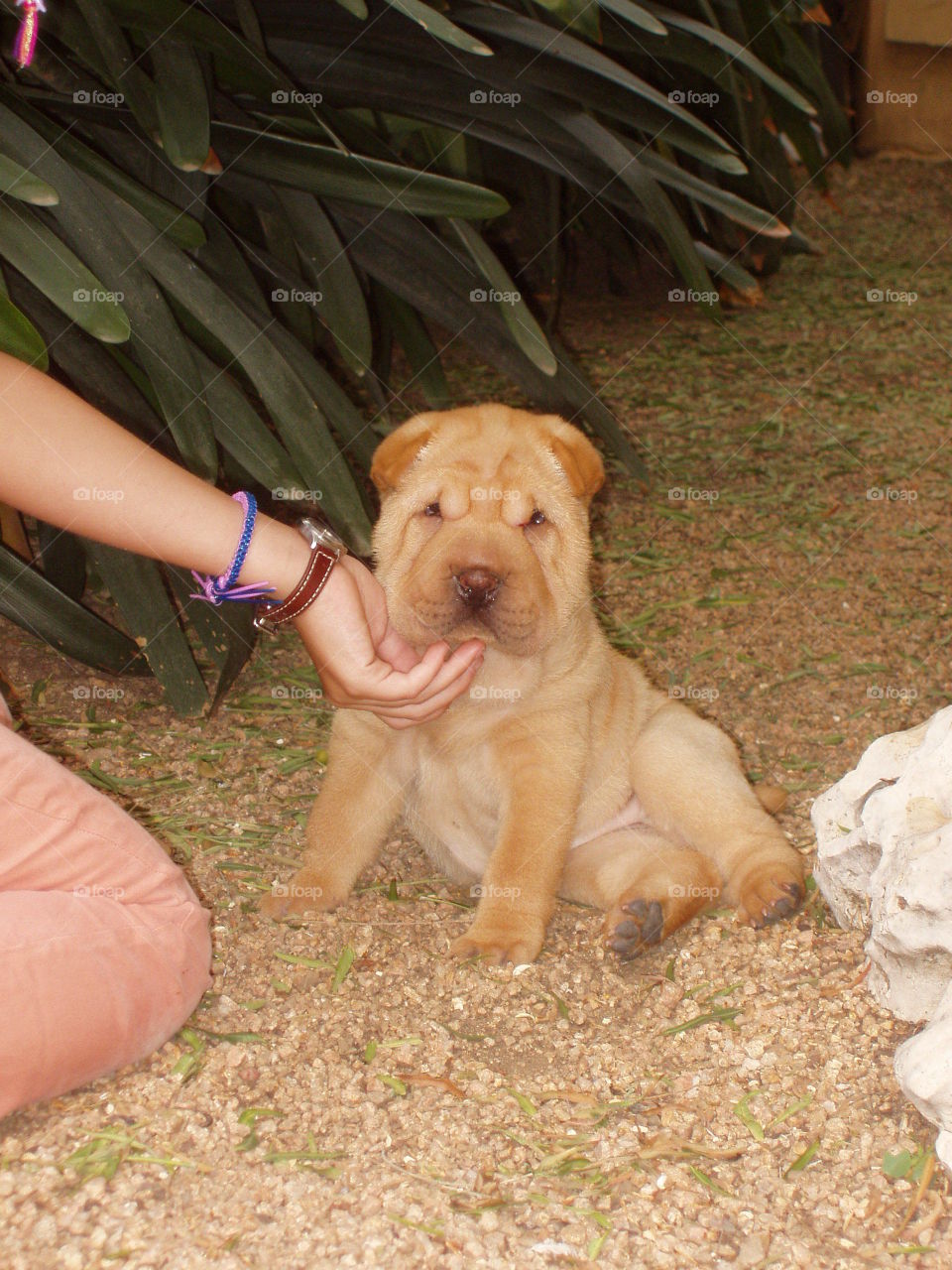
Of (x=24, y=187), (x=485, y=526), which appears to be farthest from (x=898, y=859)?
(x=24, y=187)

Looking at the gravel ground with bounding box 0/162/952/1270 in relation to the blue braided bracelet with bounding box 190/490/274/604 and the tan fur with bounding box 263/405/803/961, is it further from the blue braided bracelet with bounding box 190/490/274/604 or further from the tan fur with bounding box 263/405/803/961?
the blue braided bracelet with bounding box 190/490/274/604

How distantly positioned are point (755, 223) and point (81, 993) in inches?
112

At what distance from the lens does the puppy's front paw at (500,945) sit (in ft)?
8.77

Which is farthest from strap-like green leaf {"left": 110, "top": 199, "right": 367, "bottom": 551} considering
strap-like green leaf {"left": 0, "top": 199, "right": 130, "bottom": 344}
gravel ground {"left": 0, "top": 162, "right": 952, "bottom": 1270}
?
gravel ground {"left": 0, "top": 162, "right": 952, "bottom": 1270}

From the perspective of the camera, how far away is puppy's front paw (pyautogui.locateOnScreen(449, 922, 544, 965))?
2.67 m

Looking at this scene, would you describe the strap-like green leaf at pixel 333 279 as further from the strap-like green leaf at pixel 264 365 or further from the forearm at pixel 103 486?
the forearm at pixel 103 486

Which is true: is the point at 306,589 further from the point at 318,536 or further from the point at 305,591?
the point at 318,536

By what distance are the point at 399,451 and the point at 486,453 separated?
20cm

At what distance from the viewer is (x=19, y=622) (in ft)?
11.9

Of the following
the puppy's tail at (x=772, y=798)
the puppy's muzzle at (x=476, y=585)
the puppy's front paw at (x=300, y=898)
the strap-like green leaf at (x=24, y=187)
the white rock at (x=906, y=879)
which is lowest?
the puppy's tail at (x=772, y=798)

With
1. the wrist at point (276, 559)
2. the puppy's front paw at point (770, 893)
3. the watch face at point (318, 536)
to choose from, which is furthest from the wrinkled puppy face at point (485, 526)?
the puppy's front paw at point (770, 893)

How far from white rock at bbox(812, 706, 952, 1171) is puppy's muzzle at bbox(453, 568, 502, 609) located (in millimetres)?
809

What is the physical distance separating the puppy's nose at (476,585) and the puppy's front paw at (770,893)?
86 cm

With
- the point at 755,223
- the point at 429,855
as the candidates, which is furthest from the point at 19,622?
the point at 755,223
